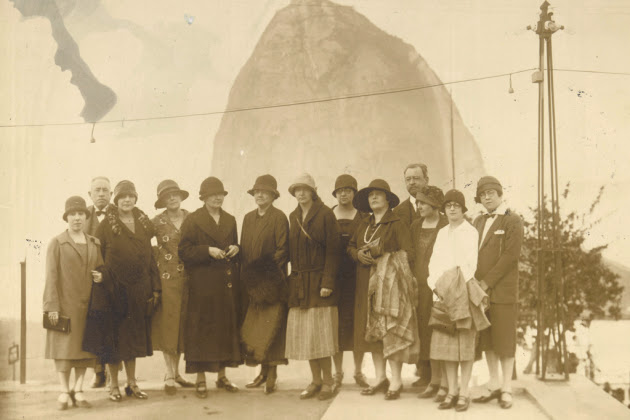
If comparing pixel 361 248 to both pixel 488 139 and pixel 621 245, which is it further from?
pixel 621 245

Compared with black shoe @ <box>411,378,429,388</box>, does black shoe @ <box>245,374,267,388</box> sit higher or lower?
lower

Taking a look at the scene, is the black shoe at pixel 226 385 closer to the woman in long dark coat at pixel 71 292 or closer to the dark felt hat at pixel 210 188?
the woman in long dark coat at pixel 71 292

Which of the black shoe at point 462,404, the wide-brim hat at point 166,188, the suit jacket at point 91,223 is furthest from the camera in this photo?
the suit jacket at point 91,223

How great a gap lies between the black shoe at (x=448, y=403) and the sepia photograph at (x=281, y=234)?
0.09 ft

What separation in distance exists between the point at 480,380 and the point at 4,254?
207 inches

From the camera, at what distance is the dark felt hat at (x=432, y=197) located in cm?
407

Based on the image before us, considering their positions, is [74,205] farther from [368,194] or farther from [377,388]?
[377,388]

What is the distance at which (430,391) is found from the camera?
4.07 meters

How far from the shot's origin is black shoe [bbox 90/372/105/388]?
15.6 ft

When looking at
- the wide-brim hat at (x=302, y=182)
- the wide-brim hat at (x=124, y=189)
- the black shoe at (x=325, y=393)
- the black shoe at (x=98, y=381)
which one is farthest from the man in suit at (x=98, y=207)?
the black shoe at (x=325, y=393)

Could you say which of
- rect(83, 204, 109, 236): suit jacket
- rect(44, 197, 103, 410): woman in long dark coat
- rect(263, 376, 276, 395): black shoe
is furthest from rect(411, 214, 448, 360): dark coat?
rect(83, 204, 109, 236): suit jacket

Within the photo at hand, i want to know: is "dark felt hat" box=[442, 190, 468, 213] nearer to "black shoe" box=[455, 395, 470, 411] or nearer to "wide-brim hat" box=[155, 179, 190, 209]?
"black shoe" box=[455, 395, 470, 411]

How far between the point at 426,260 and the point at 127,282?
224 cm

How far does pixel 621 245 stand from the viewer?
4.70 meters
